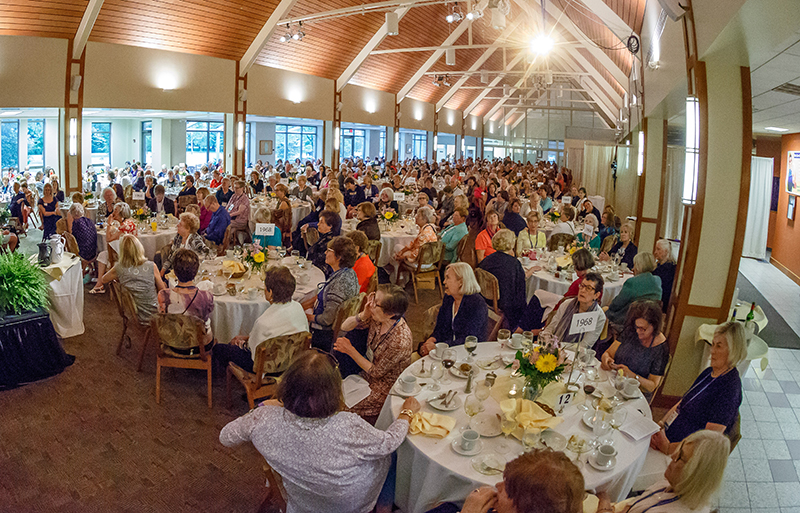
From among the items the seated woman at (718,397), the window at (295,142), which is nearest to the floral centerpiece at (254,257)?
the seated woman at (718,397)

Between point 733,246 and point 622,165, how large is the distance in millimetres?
11750

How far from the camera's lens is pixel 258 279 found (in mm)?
5539

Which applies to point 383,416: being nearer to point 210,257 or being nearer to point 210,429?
point 210,429

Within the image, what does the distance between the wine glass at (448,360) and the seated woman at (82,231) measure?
575 cm

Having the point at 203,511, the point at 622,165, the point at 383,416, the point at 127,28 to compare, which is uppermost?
the point at 127,28

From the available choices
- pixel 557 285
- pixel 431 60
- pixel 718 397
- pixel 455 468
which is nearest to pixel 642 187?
pixel 557 285

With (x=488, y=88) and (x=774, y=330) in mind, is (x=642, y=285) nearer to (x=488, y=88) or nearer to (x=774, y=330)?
(x=774, y=330)

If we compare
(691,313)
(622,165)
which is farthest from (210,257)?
(622,165)

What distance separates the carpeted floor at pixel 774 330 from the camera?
22.6ft

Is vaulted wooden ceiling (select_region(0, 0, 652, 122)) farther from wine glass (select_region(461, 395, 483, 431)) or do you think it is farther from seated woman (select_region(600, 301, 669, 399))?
wine glass (select_region(461, 395, 483, 431))

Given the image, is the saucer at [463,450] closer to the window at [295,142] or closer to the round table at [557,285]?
the round table at [557,285]

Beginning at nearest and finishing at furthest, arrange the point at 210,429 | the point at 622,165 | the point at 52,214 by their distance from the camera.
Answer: the point at 210,429
the point at 52,214
the point at 622,165

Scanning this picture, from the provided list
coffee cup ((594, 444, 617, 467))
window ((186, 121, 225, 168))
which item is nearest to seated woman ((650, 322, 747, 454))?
coffee cup ((594, 444, 617, 467))

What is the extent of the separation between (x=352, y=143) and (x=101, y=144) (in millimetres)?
12311
